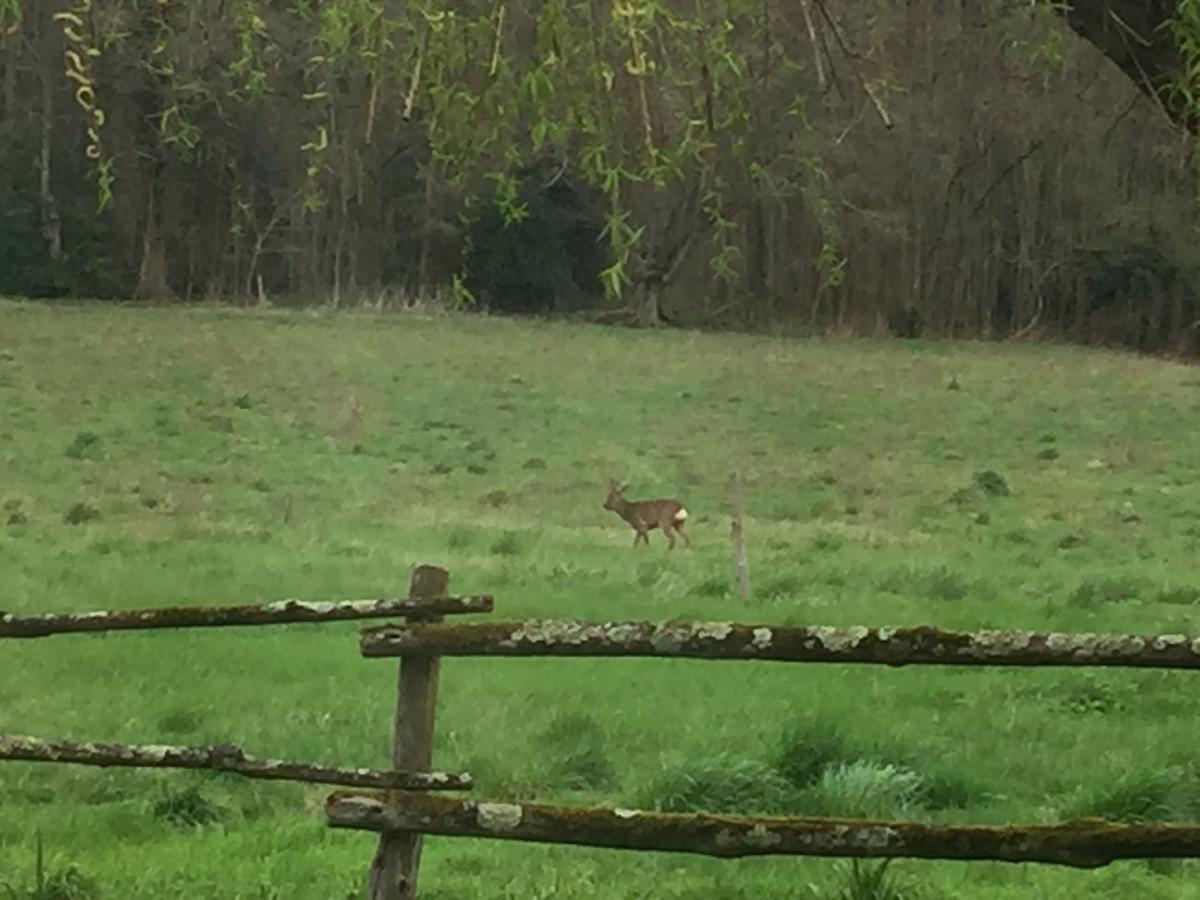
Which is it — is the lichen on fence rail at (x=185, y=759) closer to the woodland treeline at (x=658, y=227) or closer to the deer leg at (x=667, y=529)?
the deer leg at (x=667, y=529)

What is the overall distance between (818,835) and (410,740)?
1175 millimetres

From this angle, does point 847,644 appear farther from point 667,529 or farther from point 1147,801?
point 667,529

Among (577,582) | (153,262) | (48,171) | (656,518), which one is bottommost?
(577,582)

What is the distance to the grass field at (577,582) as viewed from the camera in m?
6.73

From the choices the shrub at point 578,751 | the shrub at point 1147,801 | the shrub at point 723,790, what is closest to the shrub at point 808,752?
the shrub at point 723,790

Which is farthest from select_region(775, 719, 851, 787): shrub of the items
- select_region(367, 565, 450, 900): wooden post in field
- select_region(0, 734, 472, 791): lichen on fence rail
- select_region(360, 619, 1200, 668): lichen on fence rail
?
select_region(360, 619, 1200, 668): lichen on fence rail

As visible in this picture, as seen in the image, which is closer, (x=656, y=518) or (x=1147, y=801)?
(x=1147, y=801)

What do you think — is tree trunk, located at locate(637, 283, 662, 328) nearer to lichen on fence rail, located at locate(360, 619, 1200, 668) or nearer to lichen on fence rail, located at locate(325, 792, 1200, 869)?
lichen on fence rail, located at locate(360, 619, 1200, 668)

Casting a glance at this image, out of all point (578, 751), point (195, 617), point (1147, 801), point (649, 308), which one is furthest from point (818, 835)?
point (649, 308)

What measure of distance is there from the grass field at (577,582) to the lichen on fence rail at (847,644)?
179 centimetres

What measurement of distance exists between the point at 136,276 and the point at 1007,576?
34.4 meters

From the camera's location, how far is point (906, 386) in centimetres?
2967

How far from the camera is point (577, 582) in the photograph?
12945 mm

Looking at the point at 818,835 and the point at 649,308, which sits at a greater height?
the point at 649,308
